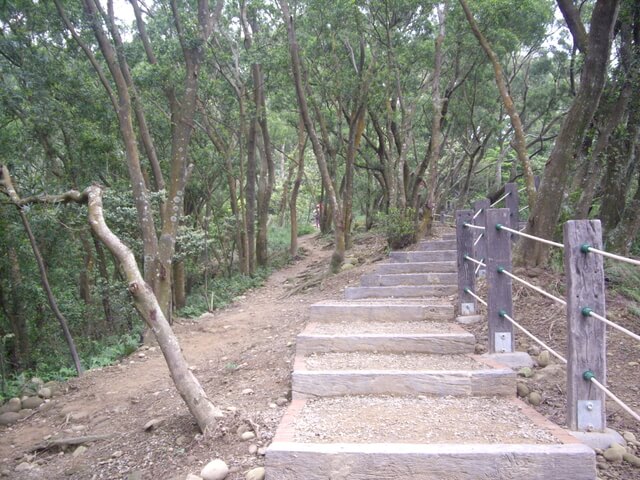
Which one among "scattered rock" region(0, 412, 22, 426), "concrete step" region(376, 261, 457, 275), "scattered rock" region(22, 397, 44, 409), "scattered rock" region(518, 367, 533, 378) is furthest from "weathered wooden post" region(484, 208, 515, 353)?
"scattered rock" region(22, 397, 44, 409)

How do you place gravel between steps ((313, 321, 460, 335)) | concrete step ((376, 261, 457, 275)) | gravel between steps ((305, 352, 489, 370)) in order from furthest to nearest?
concrete step ((376, 261, 457, 275)), gravel between steps ((313, 321, 460, 335)), gravel between steps ((305, 352, 489, 370))

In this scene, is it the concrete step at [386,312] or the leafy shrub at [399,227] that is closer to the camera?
the concrete step at [386,312]

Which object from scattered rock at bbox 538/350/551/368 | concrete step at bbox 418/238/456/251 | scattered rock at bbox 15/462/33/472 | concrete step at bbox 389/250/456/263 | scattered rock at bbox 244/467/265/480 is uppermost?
concrete step at bbox 418/238/456/251

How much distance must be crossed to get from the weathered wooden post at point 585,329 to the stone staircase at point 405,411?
0.73ft

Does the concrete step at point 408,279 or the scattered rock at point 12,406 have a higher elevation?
the concrete step at point 408,279

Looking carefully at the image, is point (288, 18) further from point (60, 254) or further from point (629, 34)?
point (60, 254)

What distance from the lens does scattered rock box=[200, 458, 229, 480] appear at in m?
2.79

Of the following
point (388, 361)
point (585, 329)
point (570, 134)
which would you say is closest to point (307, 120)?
point (570, 134)

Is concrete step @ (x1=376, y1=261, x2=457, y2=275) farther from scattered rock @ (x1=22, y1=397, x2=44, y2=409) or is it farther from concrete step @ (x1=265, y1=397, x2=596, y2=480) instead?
scattered rock @ (x1=22, y1=397, x2=44, y2=409)

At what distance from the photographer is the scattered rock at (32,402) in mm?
5980

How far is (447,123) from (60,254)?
1251 cm

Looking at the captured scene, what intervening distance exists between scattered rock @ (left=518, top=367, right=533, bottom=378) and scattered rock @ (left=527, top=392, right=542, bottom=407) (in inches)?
13.0

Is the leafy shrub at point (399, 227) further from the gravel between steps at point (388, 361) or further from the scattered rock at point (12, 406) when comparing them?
the scattered rock at point (12, 406)

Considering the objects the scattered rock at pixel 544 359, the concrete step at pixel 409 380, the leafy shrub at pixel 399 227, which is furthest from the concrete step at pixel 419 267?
the concrete step at pixel 409 380
